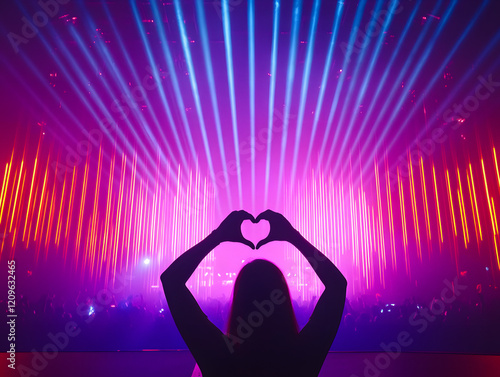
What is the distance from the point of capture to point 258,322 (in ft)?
3.34

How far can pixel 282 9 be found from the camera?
21.2ft

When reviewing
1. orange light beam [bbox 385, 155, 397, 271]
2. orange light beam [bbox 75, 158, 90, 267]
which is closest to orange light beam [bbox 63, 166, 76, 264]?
orange light beam [bbox 75, 158, 90, 267]

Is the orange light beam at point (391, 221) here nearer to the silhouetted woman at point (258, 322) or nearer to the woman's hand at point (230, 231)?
the silhouetted woman at point (258, 322)

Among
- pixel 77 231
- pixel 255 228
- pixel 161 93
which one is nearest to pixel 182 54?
pixel 161 93

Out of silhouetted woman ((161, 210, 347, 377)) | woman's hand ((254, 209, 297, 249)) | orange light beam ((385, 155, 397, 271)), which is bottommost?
orange light beam ((385, 155, 397, 271))

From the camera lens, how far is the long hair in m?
0.98

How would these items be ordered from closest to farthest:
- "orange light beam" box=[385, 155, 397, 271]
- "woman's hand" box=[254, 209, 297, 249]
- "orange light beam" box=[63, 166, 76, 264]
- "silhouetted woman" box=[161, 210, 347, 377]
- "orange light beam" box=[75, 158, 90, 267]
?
"silhouetted woman" box=[161, 210, 347, 377] < "woman's hand" box=[254, 209, 297, 249] < "orange light beam" box=[63, 166, 76, 264] < "orange light beam" box=[75, 158, 90, 267] < "orange light beam" box=[385, 155, 397, 271]

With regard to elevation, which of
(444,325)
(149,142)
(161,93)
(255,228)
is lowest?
(444,325)

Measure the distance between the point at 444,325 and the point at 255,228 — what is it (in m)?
16.4

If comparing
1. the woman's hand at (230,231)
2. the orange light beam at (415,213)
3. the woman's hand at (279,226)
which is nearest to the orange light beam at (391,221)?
the orange light beam at (415,213)

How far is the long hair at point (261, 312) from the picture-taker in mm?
975

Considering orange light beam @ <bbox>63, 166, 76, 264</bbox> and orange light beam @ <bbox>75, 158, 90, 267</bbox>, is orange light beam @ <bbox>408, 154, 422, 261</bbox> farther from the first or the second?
orange light beam @ <bbox>63, 166, 76, 264</bbox>

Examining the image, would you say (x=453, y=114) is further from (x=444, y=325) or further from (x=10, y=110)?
(x=10, y=110)

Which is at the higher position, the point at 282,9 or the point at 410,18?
the point at 282,9
